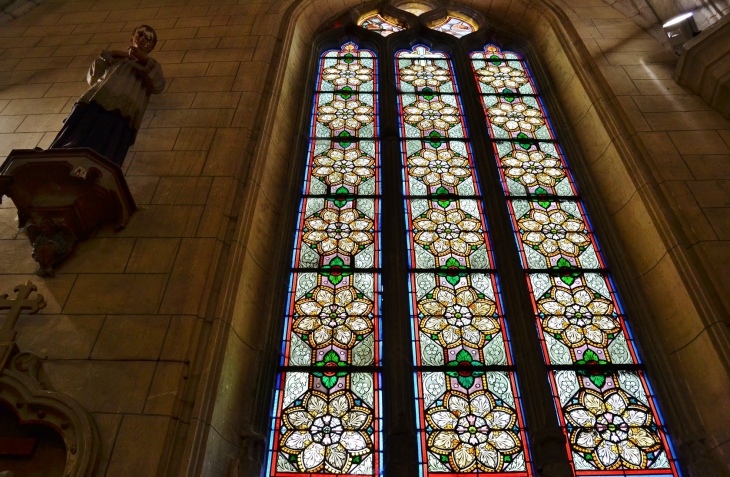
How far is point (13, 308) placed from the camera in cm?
374

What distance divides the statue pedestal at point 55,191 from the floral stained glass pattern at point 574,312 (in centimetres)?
318

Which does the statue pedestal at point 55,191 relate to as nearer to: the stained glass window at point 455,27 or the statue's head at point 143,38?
the statue's head at point 143,38

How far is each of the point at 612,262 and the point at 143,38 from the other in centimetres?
441

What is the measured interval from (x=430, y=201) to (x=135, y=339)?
8.94 feet

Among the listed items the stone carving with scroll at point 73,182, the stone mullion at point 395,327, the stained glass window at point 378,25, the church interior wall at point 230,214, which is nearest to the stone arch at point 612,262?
the church interior wall at point 230,214

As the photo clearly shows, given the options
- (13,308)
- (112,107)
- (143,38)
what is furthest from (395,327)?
(143,38)

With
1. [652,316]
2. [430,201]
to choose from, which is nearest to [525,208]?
[430,201]

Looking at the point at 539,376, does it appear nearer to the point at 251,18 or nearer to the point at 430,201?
the point at 430,201

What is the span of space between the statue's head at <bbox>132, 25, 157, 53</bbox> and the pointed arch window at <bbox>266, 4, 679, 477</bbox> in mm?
1686

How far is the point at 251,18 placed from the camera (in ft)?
23.4

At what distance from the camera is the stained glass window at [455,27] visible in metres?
8.04

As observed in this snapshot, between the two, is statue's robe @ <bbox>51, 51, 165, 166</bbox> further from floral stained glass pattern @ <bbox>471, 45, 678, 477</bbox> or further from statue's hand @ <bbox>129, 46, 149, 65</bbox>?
floral stained glass pattern @ <bbox>471, 45, 678, 477</bbox>

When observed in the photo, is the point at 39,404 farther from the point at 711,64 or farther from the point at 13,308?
the point at 711,64

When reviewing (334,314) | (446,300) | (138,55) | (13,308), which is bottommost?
(13,308)
